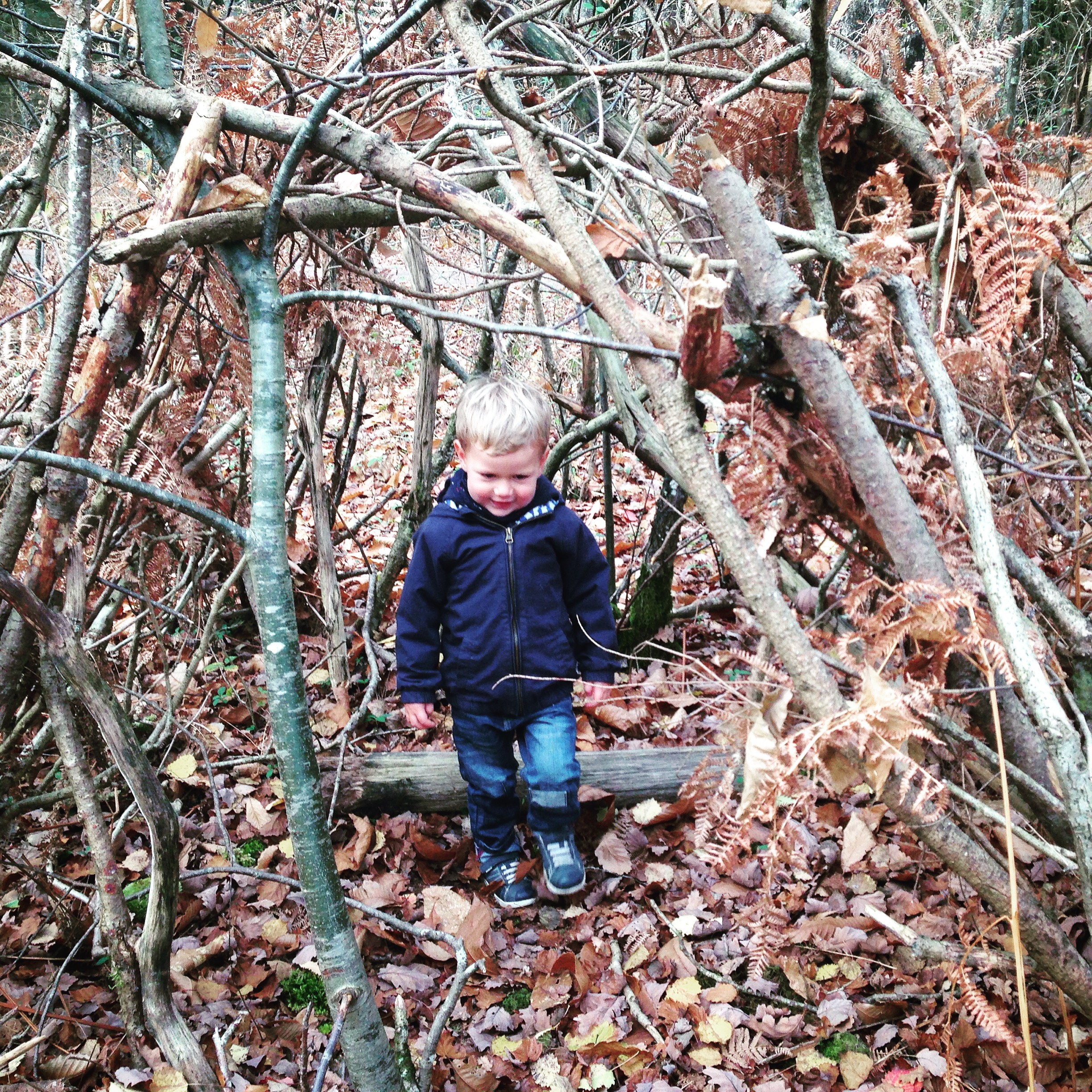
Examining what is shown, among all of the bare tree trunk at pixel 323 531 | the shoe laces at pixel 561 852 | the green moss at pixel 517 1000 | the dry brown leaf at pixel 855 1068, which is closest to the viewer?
the dry brown leaf at pixel 855 1068

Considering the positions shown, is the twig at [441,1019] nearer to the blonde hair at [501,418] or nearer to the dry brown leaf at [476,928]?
the dry brown leaf at [476,928]

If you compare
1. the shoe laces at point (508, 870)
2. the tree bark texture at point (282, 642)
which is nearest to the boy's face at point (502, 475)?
the tree bark texture at point (282, 642)

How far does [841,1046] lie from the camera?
6.46 ft

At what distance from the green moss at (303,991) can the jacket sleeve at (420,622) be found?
83 centimetres

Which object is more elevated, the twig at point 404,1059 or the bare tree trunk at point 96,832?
the bare tree trunk at point 96,832

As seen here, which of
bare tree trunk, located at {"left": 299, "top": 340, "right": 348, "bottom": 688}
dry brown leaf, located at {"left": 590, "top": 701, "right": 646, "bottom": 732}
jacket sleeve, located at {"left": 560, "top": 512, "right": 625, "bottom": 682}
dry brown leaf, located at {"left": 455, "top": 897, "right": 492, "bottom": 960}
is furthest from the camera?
dry brown leaf, located at {"left": 590, "top": 701, "right": 646, "bottom": 732}

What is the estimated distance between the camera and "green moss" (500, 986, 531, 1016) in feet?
7.19

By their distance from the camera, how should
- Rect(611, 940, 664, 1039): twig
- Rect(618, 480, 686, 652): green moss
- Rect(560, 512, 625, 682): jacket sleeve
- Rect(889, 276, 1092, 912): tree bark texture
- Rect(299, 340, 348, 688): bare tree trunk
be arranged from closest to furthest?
1. Rect(889, 276, 1092, 912): tree bark texture
2. Rect(611, 940, 664, 1039): twig
3. Rect(560, 512, 625, 682): jacket sleeve
4. Rect(299, 340, 348, 688): bare tree trunk
5. Rect(618, 480, 686, 652): green moss

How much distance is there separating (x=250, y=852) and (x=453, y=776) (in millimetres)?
689

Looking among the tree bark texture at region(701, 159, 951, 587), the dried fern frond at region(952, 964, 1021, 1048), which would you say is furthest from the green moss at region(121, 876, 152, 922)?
the tree bark texture at region(701, 159, 951, 587)

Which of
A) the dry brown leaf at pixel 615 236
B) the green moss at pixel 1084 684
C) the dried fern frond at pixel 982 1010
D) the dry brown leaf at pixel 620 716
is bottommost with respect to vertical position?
the dry brown leaf at pixel 620 716

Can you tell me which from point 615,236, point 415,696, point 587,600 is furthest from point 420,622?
point 615,236

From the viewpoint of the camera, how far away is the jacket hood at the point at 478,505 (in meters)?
2.57

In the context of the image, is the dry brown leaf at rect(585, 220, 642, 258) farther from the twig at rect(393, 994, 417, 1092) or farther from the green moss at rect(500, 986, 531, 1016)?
the green moss at rect(500, 986, 531, 1016)
